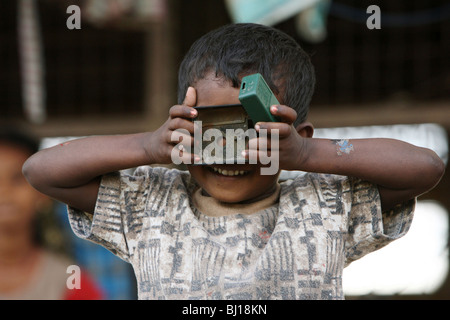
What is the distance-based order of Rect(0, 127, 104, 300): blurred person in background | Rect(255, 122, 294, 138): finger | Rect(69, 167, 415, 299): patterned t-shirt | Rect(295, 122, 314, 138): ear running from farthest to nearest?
Rect(0, 127, 104, 300): blurred person in background → Rect(295, 122, 314, 138): ear → Rect(69, 167, 415, 299): patterned t-shirt → Rect(255, 122, 294, 138): finger

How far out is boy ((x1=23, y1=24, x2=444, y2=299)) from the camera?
1.09 metres

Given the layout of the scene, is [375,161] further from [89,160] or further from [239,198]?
[89,160]

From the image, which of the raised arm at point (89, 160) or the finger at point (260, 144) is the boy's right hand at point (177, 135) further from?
the finger at point (260, 144)

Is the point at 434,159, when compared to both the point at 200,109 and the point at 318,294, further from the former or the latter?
the point at 200,109

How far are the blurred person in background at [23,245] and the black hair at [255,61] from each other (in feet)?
4.25

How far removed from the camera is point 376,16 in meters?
2.65

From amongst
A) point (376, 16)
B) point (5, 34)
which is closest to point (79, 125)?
point (5, 34)

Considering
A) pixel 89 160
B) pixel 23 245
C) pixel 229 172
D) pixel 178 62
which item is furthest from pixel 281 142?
pixel 178 62

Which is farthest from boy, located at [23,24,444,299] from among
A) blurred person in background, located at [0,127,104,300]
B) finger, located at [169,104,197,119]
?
blurred person in background, located at [0,127,104,300]

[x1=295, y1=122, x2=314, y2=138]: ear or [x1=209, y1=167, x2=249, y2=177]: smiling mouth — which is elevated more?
[x1=295, y1=122, x2=314, y2=138]: ear

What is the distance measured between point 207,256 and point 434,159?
1.48 ft

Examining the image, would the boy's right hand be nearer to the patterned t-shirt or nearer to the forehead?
the forehead

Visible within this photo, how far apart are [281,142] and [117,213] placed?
36 centimetres

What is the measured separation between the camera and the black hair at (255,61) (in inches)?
44.7
